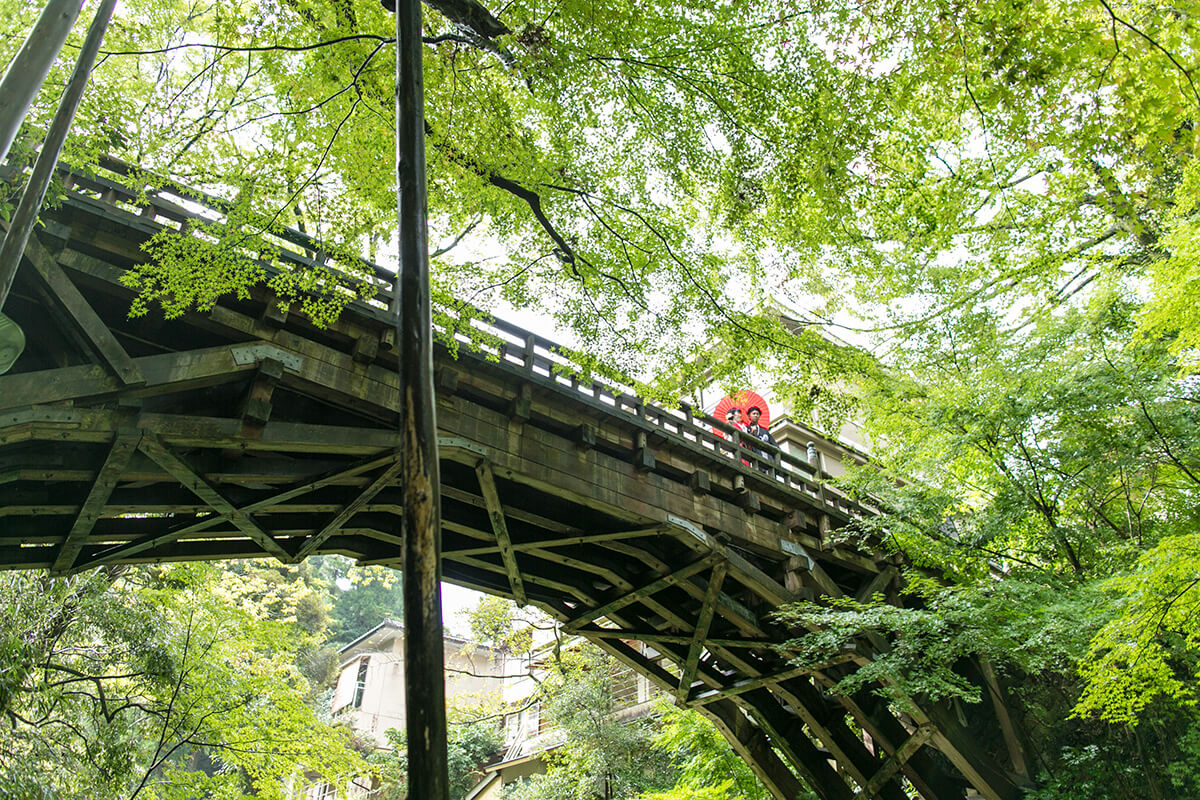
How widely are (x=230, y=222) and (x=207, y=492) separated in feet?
10.1

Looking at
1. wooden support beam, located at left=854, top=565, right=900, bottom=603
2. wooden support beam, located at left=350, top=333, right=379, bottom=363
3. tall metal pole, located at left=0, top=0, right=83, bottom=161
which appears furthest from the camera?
wooden support beam, located at left=854, top=565, right=900, bottom=603

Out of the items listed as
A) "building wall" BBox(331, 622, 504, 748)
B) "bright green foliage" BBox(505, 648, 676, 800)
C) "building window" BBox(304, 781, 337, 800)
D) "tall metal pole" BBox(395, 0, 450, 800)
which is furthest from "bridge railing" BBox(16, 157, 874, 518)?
"building window" BBox(304, 781, 337, 800)

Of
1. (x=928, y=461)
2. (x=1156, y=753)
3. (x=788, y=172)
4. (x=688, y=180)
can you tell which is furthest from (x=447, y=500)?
(x=1156, y=753)

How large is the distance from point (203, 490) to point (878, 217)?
8209mm

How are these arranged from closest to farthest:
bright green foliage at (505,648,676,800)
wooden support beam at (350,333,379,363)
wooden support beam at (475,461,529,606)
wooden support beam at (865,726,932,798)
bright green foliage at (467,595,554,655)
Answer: wooden support beam at (350,333,379,363) < wooden support beam at (475,461,529,606) < wooden support beam at (865,726,932,798) < bright green foliage at (505,648,676,800) < bright green foliage at (467,595,554,655)

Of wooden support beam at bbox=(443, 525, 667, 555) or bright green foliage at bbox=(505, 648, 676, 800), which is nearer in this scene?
wooden support beam at bbox=(443, 525, 667, 555)

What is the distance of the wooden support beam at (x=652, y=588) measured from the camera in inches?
417

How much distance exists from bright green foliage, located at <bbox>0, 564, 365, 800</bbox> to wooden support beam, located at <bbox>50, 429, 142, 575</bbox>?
1829 millimetres

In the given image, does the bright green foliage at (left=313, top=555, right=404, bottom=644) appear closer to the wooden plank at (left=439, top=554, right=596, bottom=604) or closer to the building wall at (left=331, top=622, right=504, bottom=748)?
the building wall at (left=331, top=622, right=504, bottom=748)

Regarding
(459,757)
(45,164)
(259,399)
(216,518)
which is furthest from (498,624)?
(45,164)

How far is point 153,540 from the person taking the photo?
887cm

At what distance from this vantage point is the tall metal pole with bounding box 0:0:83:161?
3195 mm

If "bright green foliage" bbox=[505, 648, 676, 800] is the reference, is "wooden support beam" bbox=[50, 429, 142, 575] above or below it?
above

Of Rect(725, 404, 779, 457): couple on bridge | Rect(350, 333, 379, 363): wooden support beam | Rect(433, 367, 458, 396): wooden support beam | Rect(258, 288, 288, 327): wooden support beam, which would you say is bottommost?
Rect(433, 367, 458, 396): wooden support beam
